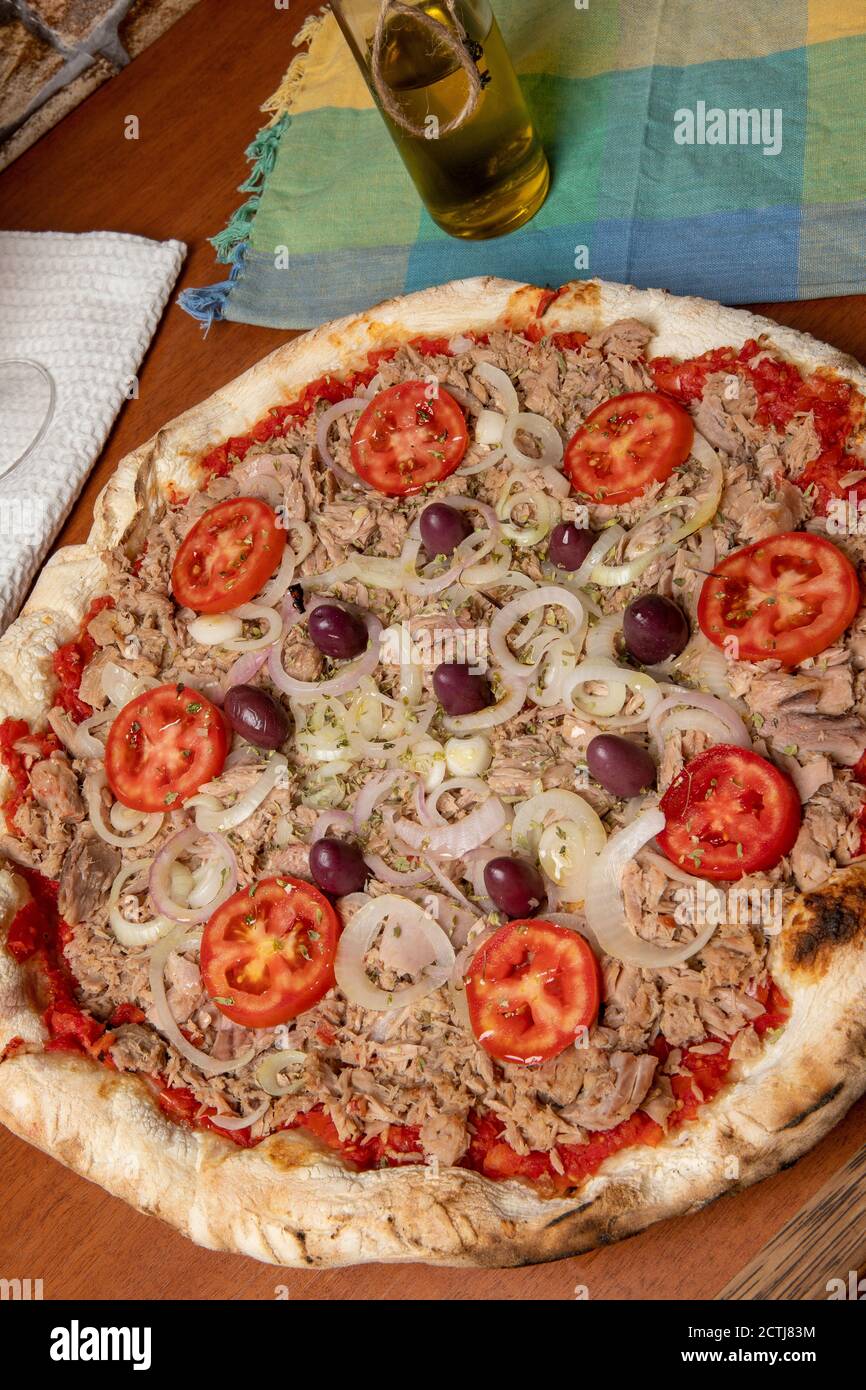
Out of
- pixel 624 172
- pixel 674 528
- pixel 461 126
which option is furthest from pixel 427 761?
pixel 624 172

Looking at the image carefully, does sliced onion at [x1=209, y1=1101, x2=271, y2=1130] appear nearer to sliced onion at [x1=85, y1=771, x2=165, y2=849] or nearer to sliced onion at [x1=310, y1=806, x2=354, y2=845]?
sliced onion at [x1=310, y1=806, x2=354, y2=845]

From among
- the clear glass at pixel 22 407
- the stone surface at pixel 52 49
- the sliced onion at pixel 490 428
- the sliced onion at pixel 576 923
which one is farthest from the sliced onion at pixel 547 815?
the stone surface at pixel 52 49

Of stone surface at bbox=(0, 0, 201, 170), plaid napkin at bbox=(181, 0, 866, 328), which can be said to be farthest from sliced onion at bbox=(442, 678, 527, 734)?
stone surface at bbox=(0, 0, 201, 170)

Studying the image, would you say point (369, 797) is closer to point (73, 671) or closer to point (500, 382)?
point (73, 671)

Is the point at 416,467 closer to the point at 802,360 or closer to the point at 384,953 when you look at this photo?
the point at 802,360

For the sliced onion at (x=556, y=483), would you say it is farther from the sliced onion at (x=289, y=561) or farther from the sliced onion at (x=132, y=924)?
the sliced onion at (x=132, y=924)

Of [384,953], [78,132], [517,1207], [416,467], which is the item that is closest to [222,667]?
[416,467]
